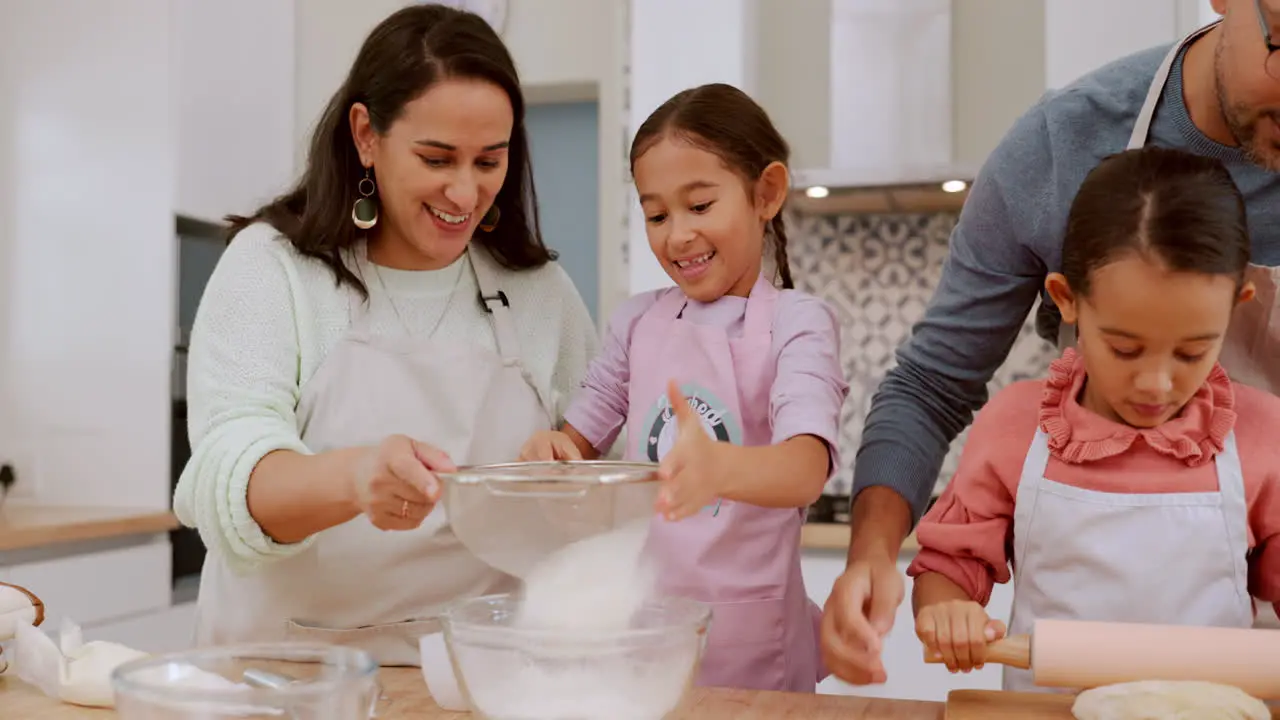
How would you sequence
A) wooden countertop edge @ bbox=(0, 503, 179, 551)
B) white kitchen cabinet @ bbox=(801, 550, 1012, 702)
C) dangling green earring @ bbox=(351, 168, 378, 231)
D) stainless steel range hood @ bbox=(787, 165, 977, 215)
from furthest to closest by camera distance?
stainless steel range hood @ bbox=(787, 165, 977, 215) < white kitchen cabinet @ bbox=(801, 550, 1012, 702) < wooden countertop edge @ bbox=(0, 503, 179, 551) < dangling green earring @ bbox=(351, 168, 378, 231)

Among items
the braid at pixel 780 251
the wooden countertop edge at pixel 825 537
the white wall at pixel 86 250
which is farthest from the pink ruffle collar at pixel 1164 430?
the white wall at pixel 86 250

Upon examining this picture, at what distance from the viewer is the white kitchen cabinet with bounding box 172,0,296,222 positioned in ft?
9.42

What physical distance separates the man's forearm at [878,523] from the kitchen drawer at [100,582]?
1.79 metres

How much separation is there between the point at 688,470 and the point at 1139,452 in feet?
1.60

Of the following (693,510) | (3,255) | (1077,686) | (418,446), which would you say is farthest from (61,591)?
(1077,686)

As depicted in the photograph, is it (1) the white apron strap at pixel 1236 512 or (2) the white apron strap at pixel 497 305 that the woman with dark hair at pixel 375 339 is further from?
(1) the white apron strap at pixel 1236 512

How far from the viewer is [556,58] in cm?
324

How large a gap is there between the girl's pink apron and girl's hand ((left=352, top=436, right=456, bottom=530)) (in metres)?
0.33

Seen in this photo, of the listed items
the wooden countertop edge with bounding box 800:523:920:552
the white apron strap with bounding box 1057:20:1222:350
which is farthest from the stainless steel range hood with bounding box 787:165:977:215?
the white apron strap with bounding box 1057:20:1222:350

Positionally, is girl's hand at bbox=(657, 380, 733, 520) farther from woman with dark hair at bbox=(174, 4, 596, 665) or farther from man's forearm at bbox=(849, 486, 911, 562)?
woman with dark hair at bbox=(174, 4, 596, 665)

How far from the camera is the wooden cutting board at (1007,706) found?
85 centimetres

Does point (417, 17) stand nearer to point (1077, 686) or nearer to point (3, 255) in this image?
point (1077, 686)

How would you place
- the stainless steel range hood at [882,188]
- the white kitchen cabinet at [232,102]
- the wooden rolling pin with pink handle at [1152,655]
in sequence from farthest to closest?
the white kitchen cabinet at [232,102], the stainless steel range hood at [882,188], the wooden rolling pin with pink handle at [1152,655]

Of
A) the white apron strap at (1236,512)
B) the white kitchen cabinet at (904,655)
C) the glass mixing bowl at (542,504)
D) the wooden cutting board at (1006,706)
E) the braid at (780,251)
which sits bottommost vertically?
the white kitchen cabinet at (904,655)
